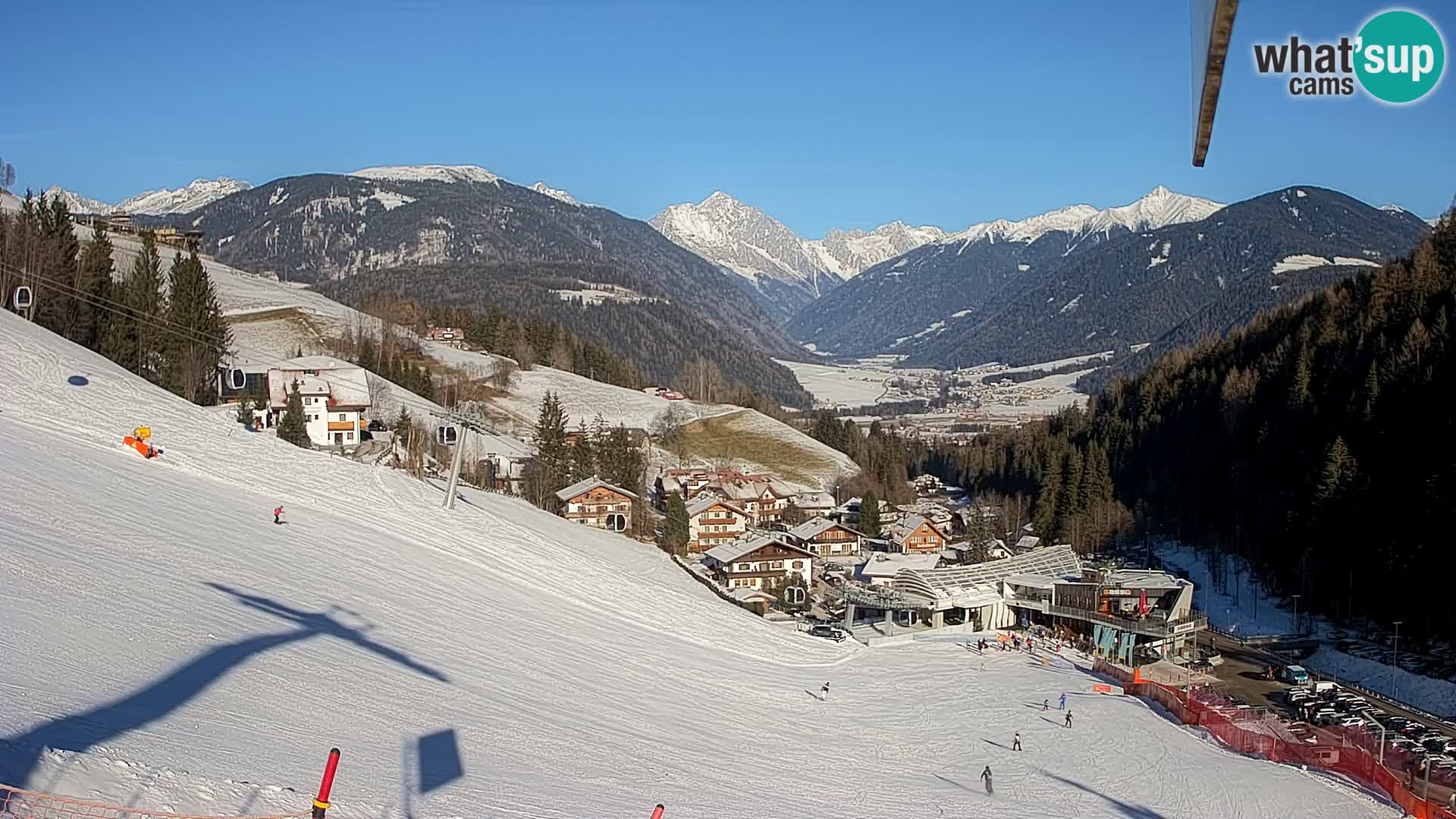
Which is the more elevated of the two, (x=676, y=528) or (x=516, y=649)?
(x=516, y=649)

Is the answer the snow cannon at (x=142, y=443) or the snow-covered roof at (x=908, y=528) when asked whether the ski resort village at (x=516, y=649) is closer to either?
the snow cannon at (x=142, y=443)

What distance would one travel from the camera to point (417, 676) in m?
19.2

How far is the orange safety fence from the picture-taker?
23.1 m

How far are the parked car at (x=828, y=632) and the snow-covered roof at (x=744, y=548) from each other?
13.2 m

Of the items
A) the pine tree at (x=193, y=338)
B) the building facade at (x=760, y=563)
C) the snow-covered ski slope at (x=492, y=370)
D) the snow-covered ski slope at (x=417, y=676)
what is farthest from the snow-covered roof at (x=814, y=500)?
the snow-covered ski slope at (x=417, y=676)

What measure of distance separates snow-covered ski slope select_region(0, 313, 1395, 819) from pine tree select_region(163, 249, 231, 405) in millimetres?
12493

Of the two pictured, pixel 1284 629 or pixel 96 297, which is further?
pixel 96 297

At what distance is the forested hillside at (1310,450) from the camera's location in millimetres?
48062

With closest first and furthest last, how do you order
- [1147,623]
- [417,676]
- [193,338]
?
[417,676]
[1147,623]
[193,338]

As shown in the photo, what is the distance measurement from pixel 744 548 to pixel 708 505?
12544 mm

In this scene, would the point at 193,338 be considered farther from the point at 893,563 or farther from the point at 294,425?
the point at 893,563

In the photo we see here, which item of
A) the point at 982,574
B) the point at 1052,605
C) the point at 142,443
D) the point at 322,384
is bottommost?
the point at 1052,605

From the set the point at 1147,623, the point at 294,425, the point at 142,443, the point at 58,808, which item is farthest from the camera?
the point at 294,425

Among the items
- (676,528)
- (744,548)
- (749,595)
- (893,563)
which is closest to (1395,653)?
(893,563)
